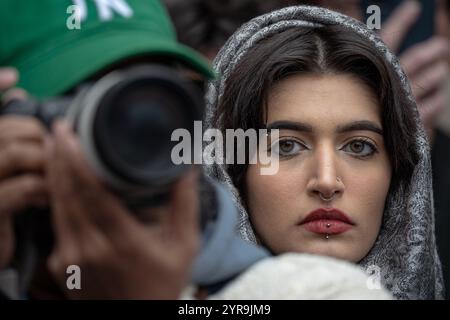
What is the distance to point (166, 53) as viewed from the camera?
112 cm

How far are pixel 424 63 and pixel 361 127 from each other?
59cm

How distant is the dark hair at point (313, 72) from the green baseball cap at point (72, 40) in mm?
525

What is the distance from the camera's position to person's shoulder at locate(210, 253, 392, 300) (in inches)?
47.9

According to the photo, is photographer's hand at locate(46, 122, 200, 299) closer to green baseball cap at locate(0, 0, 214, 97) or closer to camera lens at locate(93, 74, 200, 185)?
camera lens at locate(93, 74, 200, 185)

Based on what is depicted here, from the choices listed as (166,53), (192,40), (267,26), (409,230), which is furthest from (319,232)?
(192,40)

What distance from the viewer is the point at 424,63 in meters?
2.19

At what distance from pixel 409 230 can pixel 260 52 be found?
377 mm

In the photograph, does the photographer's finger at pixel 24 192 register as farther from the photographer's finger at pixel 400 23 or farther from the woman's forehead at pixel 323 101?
the photographer's finger at pixel 400 23

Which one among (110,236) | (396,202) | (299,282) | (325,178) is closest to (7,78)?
(110,236)

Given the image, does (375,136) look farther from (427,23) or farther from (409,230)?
(427,23)

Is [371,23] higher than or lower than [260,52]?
higher

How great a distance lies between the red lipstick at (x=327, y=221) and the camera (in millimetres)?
1566

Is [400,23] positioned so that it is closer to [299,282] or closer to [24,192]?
[299,282]

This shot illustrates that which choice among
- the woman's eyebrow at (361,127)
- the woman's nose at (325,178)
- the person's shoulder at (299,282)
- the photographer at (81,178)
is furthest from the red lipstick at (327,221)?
the photographer at (81,178)
